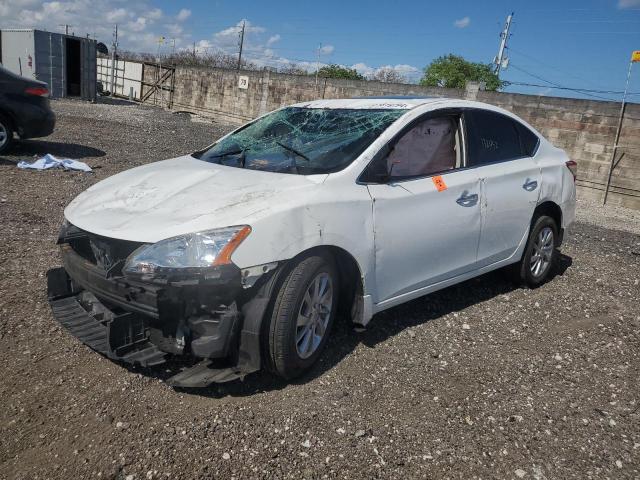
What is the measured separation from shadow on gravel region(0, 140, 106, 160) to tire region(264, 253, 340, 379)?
8054mm

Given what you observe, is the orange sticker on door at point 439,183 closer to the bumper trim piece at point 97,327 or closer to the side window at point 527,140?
the side window at point 527,140

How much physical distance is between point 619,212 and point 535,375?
9.88 m

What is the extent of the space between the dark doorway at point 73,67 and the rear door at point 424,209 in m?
22.6

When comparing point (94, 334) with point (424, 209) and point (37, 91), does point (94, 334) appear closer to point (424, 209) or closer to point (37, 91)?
point (424, 209)

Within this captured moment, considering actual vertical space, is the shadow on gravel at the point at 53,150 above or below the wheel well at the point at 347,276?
below

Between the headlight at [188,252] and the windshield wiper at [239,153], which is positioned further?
the windshield wiper at [239,153]

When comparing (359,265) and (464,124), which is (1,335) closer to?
(359,265)

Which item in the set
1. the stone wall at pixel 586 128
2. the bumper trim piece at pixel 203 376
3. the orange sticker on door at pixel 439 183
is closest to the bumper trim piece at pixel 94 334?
the bumper trim piece at pixel 203 376

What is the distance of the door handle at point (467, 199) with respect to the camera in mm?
3803

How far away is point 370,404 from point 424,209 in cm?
135

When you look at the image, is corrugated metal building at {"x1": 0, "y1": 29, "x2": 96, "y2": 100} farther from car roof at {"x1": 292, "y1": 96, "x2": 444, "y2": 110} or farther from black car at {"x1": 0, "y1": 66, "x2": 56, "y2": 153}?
car roof at {"x1": 292, "y1": 96, "x2": 444, "y2": 110}

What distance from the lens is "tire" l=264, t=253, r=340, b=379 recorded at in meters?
2.76

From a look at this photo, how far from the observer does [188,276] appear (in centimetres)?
254

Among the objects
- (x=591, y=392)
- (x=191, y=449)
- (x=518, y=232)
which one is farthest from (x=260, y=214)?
(x=518, y=232)
